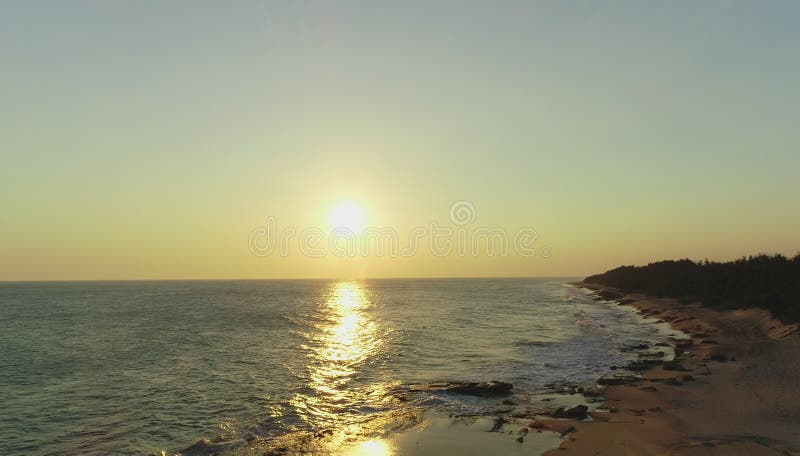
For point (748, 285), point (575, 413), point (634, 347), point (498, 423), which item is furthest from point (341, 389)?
point (748, 285)

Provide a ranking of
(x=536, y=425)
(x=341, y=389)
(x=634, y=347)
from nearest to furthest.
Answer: (x=536, y=425) → (x=341, y=389) → (x=634, y=347)

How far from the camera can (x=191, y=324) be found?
225 ft

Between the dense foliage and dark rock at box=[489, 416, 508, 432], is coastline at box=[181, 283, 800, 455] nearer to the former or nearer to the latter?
dark rock at box=[489, 416, 508, 432]

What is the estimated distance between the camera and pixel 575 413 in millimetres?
20688

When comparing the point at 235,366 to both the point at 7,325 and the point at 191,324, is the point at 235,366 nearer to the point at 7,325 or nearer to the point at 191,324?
the point at 191,324

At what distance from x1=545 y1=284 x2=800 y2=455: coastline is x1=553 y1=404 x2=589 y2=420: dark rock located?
437 mm

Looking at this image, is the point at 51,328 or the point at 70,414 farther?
the point at 51,328

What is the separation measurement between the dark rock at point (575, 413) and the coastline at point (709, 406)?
437 millimetres

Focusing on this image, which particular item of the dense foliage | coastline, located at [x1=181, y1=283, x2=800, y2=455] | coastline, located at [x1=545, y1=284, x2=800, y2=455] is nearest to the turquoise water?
coastline, located at [x1=181, y1=283, x2=800, y2=455]

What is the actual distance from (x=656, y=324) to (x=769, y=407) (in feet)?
136

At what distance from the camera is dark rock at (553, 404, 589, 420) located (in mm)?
20459

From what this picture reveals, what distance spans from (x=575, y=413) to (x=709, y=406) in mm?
6041

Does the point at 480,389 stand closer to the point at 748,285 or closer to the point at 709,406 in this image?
the point at 709,406

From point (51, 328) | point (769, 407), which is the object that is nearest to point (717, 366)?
point (769, 407)
